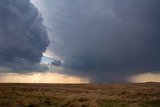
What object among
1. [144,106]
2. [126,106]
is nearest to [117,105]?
[126,106]

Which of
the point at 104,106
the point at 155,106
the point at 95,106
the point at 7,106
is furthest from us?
the point at 155,106

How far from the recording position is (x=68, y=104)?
149ft

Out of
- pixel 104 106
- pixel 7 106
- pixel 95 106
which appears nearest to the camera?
pixel 7 106

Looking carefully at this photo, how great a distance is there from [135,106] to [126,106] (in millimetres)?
1628

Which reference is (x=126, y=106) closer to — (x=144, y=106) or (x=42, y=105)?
(x=144, y=106)

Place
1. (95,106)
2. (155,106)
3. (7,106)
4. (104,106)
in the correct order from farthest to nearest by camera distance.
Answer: (155,106)
(104,106)
(95,106)
(7,106)

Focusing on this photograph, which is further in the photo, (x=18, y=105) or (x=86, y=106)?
(x=86, y=106)

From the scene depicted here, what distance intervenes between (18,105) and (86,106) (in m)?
9.70

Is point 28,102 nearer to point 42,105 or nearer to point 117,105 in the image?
point 42,105

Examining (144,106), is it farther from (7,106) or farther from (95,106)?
(7,106)

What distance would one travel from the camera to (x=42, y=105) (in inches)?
1727

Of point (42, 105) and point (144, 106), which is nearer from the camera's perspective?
point (42, 105)

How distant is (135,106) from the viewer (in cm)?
4534

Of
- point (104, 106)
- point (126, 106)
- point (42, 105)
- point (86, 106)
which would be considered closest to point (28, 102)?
point (42, 105)
